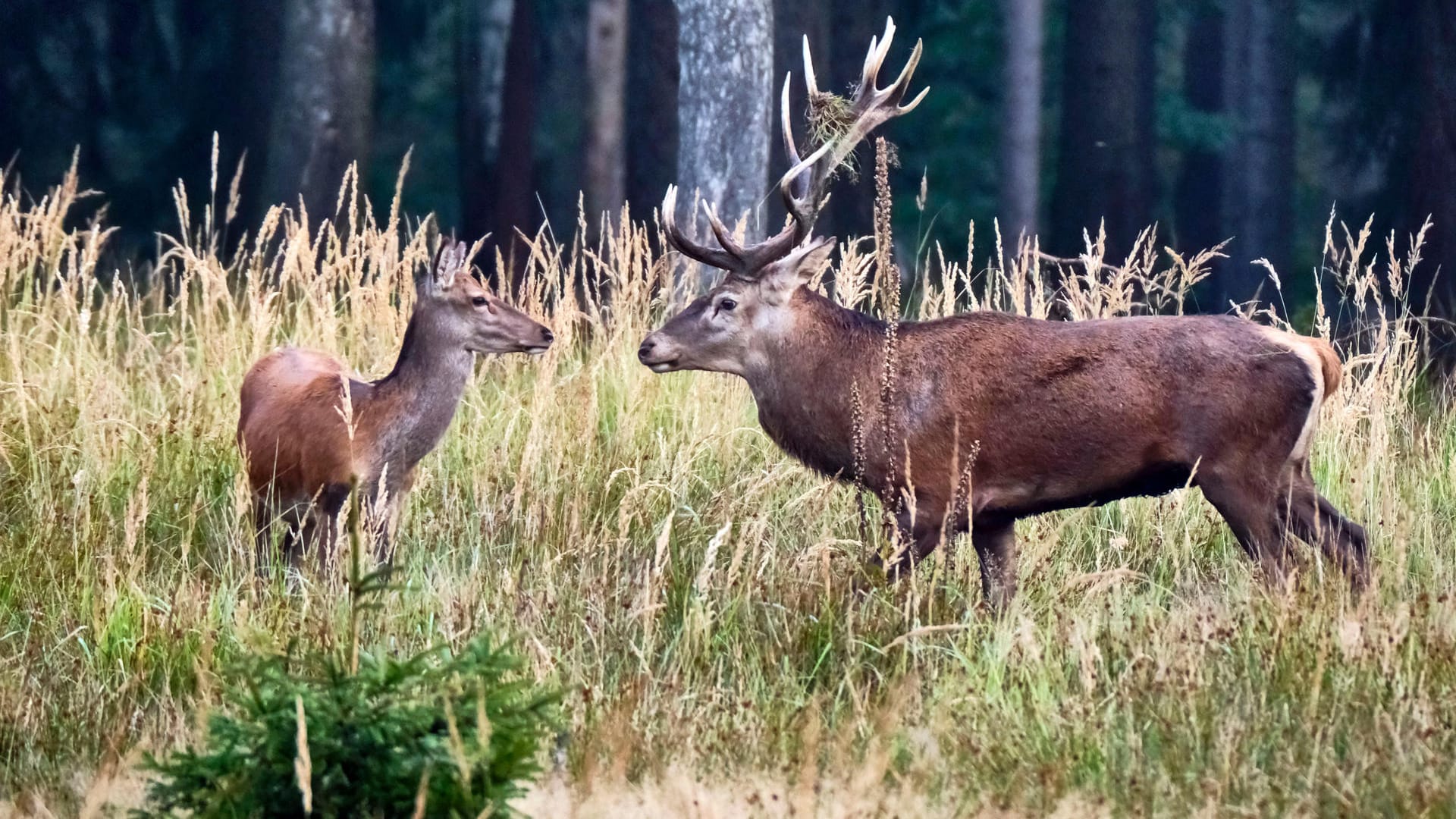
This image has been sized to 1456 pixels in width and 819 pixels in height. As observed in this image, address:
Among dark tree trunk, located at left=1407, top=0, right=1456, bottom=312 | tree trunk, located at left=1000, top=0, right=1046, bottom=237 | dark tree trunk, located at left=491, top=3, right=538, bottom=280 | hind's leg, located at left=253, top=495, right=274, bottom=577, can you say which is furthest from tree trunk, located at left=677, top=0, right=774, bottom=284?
dark tree trunk, located at left=491, top=3, right=538, bottom=280

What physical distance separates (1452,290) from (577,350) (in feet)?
22.7

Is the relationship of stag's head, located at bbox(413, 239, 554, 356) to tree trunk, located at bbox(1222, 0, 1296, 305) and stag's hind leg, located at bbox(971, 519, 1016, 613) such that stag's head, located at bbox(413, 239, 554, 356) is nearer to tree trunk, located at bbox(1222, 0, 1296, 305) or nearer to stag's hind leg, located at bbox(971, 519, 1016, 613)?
stag's hind leg, located at bbox(971, 519, 1016, 613)

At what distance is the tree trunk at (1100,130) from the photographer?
732 inches

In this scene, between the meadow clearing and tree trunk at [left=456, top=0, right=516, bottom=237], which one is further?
tree trunk at [left=456, top=0, right=516, bottom=237]

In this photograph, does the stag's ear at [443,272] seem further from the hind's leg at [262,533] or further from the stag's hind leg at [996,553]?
the stag's hind leg at [996,553]

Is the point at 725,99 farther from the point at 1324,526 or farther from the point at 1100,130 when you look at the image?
the point at 1100,130

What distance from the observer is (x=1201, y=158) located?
75.5 feet

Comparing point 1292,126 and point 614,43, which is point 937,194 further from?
point 614,43

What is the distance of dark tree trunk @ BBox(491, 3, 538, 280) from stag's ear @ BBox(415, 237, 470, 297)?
1153 centimetres

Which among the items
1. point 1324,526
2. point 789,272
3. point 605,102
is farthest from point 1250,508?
point 605,102

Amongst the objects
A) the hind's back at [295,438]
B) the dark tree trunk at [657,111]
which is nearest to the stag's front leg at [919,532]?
the hind's back at [295,438]

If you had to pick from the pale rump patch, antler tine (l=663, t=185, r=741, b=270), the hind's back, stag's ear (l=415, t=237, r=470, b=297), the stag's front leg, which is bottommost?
the stag's front leg

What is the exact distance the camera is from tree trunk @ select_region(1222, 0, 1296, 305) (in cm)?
1973

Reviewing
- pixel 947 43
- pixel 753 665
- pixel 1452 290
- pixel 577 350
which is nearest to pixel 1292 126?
pixel 947 43
